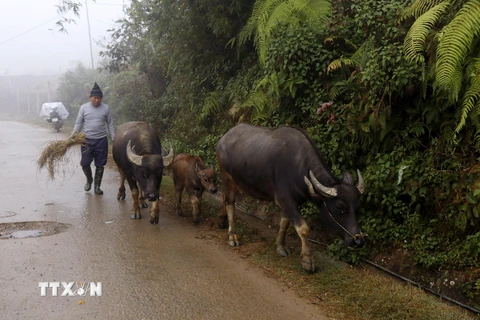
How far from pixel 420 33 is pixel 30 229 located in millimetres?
6161

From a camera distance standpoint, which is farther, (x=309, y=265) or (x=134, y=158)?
(x=134, y=158)

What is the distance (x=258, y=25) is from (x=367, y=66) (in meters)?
2.69

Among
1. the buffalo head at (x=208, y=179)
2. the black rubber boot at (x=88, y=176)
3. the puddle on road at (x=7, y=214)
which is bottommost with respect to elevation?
the puddle on road at (x=7, y=214)

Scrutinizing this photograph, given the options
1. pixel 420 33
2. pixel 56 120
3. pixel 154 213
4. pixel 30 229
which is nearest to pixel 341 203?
pixel 420 33

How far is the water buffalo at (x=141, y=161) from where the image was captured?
6.84 m

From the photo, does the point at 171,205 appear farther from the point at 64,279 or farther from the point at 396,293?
the point at 396,293

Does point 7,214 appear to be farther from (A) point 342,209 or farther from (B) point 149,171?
(A) point 342,209

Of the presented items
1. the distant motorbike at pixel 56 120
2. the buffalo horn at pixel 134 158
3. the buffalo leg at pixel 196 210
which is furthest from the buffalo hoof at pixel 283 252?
the distant motorbike at pixel 56 120

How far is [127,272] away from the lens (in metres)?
5.18

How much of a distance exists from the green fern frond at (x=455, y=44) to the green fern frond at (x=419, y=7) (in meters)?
0.75

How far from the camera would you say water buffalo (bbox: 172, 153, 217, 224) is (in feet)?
23.5

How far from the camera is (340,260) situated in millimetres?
5645

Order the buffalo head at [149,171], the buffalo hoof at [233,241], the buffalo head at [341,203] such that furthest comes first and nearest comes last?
the buffalo head at [149,171] < the buffalo hoof at [233,241] < the buffalo head at [341,203]

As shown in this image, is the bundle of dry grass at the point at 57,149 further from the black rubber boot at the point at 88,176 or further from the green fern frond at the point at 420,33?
the green fern frond at the point at 420,33
